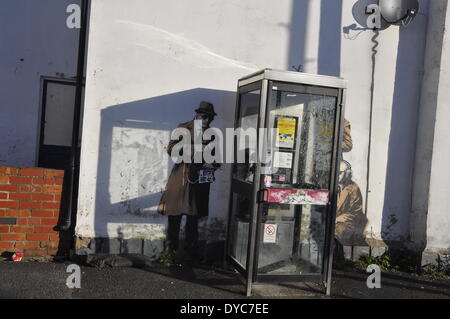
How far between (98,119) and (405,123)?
390 cm

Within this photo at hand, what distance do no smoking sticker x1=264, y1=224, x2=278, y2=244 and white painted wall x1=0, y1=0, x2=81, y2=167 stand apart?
10.6 feet

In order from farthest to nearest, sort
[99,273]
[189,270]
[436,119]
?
[436,119]
[189,270]
[99,273]

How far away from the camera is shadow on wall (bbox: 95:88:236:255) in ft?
16.6

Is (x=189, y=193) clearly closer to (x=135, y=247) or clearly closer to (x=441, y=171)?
(x=135, y=247)

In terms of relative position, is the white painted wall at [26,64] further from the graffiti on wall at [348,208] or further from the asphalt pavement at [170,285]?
the graffiti on wall at [348,208]

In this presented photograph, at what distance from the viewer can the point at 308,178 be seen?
15.6ft

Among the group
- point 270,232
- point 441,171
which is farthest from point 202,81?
point 441,171

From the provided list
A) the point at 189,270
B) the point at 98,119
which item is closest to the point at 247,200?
the point at 189,270

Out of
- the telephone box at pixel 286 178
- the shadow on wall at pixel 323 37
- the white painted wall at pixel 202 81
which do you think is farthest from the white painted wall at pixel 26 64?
the shadow on wall at pixel 323 37

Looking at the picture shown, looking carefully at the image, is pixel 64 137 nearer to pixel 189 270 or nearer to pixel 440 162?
pixel 189 270

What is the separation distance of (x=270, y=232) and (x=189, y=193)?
3.82 ft

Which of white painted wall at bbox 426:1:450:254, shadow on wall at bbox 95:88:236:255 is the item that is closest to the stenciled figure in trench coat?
shadow on wall at bbox 95:88:236:255

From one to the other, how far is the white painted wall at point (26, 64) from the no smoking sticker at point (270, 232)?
3232 millimetres
